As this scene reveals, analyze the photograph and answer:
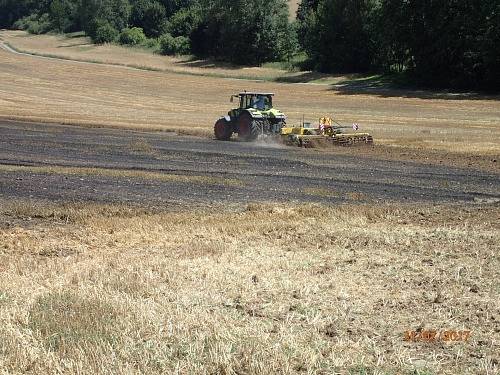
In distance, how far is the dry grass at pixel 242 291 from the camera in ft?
16.4

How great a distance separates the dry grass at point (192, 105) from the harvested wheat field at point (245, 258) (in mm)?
6165

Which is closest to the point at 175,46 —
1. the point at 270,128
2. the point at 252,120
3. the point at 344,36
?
the point at 344,36

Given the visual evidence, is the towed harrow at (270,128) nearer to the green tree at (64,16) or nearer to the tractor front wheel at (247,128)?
the tractor front wheel at (247,128)

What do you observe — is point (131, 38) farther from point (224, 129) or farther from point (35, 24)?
point (224, 129)

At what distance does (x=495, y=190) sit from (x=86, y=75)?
5797 cm

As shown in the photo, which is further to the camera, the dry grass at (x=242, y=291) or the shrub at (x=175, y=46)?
the shrub at (x=175, y=46)

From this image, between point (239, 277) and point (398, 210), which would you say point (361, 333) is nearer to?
point (239, 277)

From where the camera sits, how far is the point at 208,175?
17.1 meters

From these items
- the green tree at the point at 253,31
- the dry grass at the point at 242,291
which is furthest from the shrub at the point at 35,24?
the dry grass at the point at 242,291

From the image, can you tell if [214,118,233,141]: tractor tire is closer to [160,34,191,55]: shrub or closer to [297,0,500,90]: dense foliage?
[297,0,500,90]: dense foliage

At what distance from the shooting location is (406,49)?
206 ft

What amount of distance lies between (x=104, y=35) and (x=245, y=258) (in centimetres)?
9878

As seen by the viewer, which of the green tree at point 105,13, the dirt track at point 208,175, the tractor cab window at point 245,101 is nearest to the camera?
the dirt track at point 208,175
